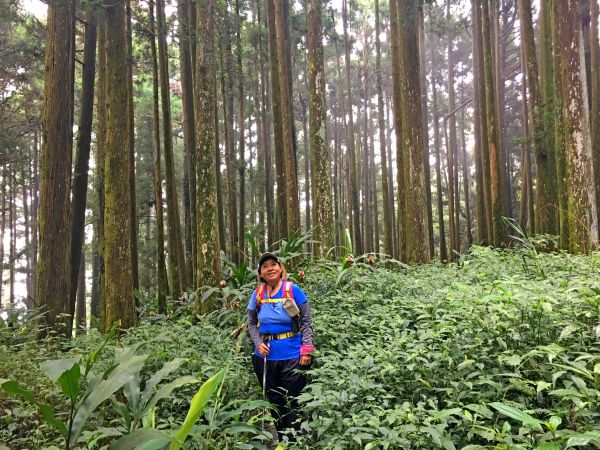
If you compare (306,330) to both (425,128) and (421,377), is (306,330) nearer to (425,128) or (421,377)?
(421,377)

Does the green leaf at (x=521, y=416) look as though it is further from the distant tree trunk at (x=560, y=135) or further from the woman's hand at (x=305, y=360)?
the distant tree trunk at (x=560, y=135)

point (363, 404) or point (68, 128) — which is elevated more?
point (68, 128)

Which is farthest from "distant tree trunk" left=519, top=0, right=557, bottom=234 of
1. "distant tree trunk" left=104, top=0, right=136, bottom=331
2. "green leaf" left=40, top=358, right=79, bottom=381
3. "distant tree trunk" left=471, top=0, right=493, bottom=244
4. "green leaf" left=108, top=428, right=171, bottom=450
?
"green leaf" left=40, top=358, right=79, bottom=381

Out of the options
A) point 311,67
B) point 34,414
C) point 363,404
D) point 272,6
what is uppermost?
point 272,6

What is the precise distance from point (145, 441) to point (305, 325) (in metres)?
2.13

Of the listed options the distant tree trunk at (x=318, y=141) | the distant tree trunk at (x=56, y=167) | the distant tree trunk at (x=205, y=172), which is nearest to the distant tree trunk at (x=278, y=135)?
the distant tree trunk at (x=318, y=141)

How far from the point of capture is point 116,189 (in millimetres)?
6375

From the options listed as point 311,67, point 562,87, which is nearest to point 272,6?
point 311,67

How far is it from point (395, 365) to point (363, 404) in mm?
482

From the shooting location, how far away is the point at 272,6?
1211 cm

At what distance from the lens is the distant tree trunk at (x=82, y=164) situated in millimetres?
8805

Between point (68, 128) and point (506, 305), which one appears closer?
point (506, 305)

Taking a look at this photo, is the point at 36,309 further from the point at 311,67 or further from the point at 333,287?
the point at 311,67

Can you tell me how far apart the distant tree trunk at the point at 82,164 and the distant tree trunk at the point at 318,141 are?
4.52 metres
